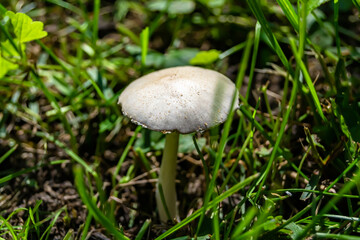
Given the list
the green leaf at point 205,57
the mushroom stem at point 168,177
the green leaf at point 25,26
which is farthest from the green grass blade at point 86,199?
the green leaf at point 205,57

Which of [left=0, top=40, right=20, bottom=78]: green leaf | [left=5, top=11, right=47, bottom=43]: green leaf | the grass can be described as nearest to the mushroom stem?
the grass

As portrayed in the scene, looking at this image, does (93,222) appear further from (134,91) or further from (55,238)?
(134,91)

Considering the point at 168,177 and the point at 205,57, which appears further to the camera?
the point at 205,57

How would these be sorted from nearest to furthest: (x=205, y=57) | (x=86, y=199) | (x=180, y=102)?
(x=86, y=199) → (x=180, y=102) → (x=205, y=57)

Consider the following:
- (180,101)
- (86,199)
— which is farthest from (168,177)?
(86,199)

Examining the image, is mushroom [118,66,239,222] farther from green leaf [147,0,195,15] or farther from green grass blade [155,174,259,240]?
green leaf [147,0,195,15]

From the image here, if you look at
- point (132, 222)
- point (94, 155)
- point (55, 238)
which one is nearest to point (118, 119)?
point (94, 155)

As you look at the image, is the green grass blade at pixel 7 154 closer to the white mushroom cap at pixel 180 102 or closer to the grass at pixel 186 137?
the grass at pixel 186 137

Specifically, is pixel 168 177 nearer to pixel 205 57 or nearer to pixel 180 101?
pixel 180 101
